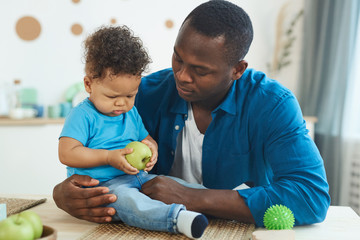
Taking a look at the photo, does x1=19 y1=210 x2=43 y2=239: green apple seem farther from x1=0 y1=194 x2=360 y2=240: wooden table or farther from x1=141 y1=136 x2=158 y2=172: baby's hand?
x1=141 y1=136 x2=158 y2=172: baby's hand

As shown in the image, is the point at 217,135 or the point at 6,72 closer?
the point at 217,135

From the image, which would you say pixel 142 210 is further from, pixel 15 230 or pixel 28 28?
pixel 28 28

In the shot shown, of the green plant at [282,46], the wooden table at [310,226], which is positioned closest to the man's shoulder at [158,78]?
the wooden table at [310,226]

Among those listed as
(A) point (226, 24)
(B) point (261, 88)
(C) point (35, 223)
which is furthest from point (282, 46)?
(C) point (35, 223)

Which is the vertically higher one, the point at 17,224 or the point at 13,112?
the point at 17,224

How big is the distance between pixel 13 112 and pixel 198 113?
2162mm

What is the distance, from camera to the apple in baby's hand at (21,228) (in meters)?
0.81

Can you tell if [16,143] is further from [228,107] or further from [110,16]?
[228,107]

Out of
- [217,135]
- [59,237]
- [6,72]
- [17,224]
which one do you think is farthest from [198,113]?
[6,72]

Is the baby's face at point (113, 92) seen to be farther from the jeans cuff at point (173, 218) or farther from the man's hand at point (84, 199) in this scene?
the jeans cuff at point (173, 218)

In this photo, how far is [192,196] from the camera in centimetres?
121

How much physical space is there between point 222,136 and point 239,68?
0.82 ft

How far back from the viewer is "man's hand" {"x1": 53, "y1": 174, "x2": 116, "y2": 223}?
1168mm

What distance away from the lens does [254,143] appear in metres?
1.46
